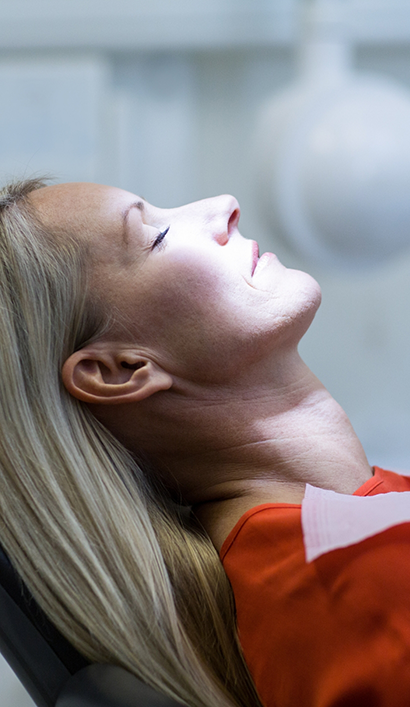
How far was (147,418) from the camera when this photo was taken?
83 cm

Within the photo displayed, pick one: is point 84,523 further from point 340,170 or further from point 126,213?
point 340,170

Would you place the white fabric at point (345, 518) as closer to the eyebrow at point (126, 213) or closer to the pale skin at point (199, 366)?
the pale skin at point (199, 366)

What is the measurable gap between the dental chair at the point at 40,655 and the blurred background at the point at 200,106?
0.93 metres

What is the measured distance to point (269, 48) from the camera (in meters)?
1.65

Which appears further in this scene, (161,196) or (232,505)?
(161,196)

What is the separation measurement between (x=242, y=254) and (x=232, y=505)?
0.33 meters

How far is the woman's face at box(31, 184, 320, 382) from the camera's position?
81 centimetres

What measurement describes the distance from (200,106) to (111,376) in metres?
1.11

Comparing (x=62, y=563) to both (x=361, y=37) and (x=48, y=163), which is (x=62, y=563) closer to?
(x=48, y=163)

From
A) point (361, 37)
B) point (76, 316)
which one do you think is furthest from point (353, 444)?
point (361, 37)

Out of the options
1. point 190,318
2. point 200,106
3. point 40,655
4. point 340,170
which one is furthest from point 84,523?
point 200,106

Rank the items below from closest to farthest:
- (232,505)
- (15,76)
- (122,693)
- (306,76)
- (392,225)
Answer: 1. (122,693)
2. (232,505)
3. (392,225)
4. (306,76)
5. (15,76)

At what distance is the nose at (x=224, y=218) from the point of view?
0.87m

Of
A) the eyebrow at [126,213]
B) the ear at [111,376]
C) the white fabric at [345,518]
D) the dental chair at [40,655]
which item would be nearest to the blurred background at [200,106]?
the eyebrow at [126,213]
